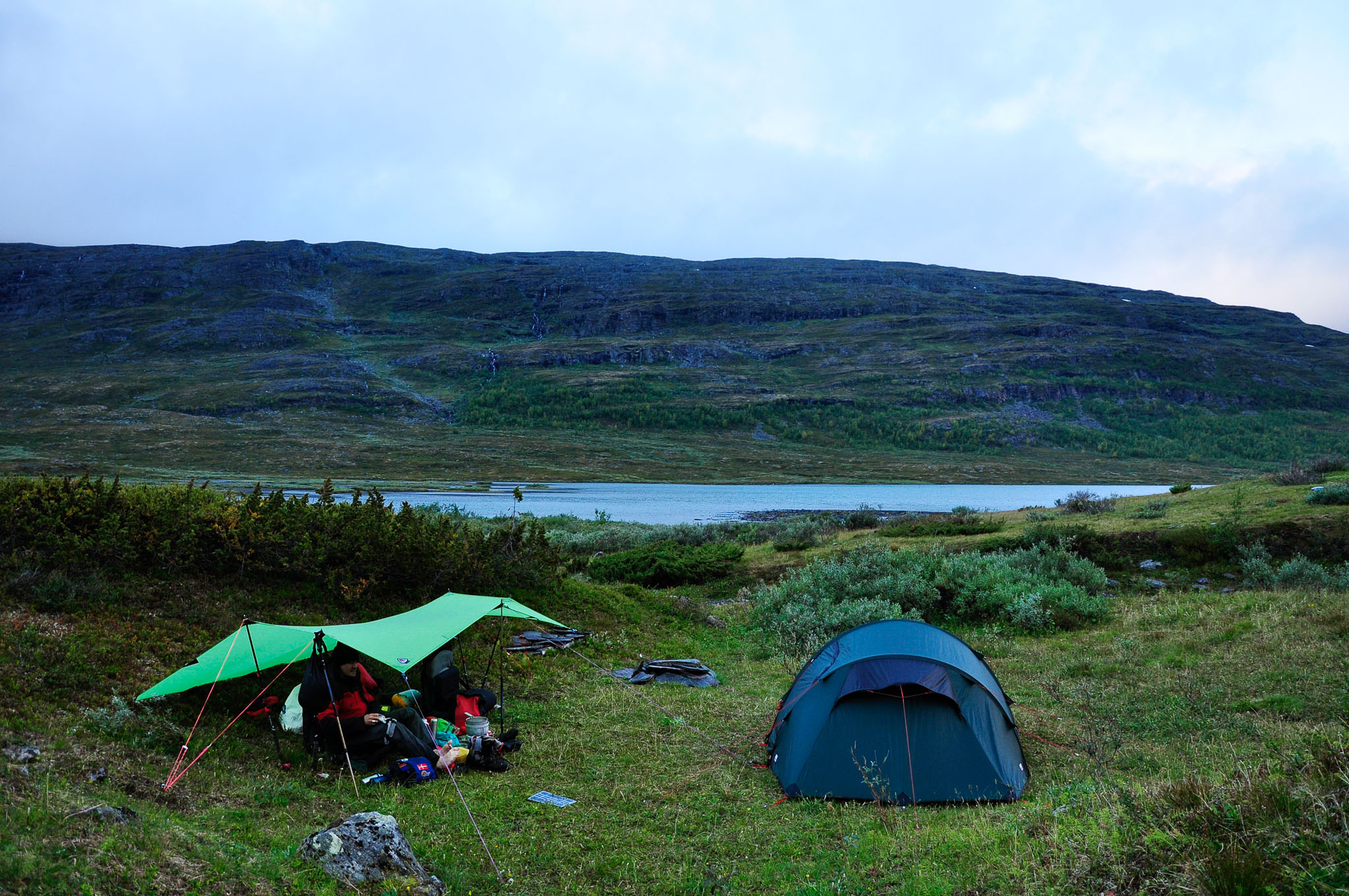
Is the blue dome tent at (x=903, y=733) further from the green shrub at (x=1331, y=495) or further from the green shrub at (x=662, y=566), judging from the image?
the green shrub at (x=1331, y=495)

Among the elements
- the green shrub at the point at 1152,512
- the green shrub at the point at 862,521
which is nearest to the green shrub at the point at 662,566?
the green shrub at the point at 862,521

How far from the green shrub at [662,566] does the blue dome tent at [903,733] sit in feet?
47.6

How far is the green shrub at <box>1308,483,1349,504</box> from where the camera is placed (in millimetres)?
20703

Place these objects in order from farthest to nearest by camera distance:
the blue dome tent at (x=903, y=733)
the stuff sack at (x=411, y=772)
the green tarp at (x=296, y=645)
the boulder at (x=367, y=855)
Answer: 1. the green tarp at (x=296, y=645)
2. the stuff sack at (x=411, y=772)
3. the blue dome tent at (x=903, y=733)
4. the boulder at (x=367, y=855)

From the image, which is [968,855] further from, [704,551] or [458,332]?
[458,332]

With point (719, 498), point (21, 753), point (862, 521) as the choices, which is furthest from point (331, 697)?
point (719, 498)

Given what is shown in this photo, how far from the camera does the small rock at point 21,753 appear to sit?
6680 mm

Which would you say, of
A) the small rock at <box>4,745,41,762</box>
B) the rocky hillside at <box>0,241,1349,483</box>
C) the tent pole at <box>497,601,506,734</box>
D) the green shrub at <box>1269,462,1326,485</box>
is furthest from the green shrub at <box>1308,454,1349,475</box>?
the rocky hillside at <box>0,241,1349,483</box>

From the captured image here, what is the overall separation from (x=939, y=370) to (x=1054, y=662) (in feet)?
485

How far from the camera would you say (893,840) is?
7059 mm

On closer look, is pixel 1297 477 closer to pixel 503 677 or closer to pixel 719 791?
pixel 719 791

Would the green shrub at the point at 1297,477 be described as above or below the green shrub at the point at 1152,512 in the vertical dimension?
above

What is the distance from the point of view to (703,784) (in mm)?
9203

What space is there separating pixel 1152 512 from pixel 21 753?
2760 centimetres
